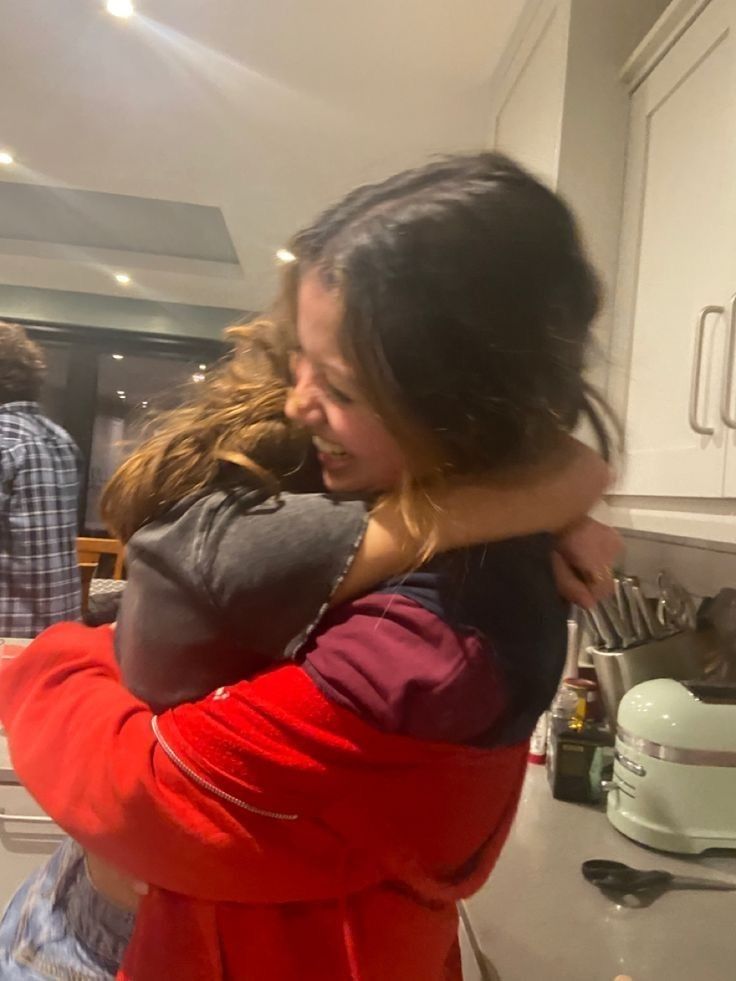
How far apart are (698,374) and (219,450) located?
69 cm

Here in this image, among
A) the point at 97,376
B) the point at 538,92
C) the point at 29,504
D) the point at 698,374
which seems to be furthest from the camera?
the point at 97,376

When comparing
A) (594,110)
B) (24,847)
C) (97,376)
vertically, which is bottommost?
(24,847)

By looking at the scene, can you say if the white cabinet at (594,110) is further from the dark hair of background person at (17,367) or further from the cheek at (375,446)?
the dark hair of background person at (17,367)

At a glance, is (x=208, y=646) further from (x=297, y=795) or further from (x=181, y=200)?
(x=181, y=200)

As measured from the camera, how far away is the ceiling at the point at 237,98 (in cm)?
163

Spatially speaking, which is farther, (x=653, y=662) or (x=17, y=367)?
(x=17, y=367)

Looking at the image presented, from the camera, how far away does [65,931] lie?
0.69 meters

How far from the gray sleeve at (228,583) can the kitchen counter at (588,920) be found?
1.64 feet

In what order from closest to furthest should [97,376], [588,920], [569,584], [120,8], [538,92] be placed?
[569,584]
[588,920]
[538,92]
[120,8]
[97,376]

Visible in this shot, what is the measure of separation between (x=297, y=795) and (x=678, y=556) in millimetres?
1206

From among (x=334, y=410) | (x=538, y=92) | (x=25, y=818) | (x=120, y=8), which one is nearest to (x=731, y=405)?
(x=334, y=410)

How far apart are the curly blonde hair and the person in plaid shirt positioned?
63.4 inches

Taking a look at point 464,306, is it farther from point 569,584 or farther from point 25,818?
point 25,818

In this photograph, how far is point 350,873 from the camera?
1.77ft
